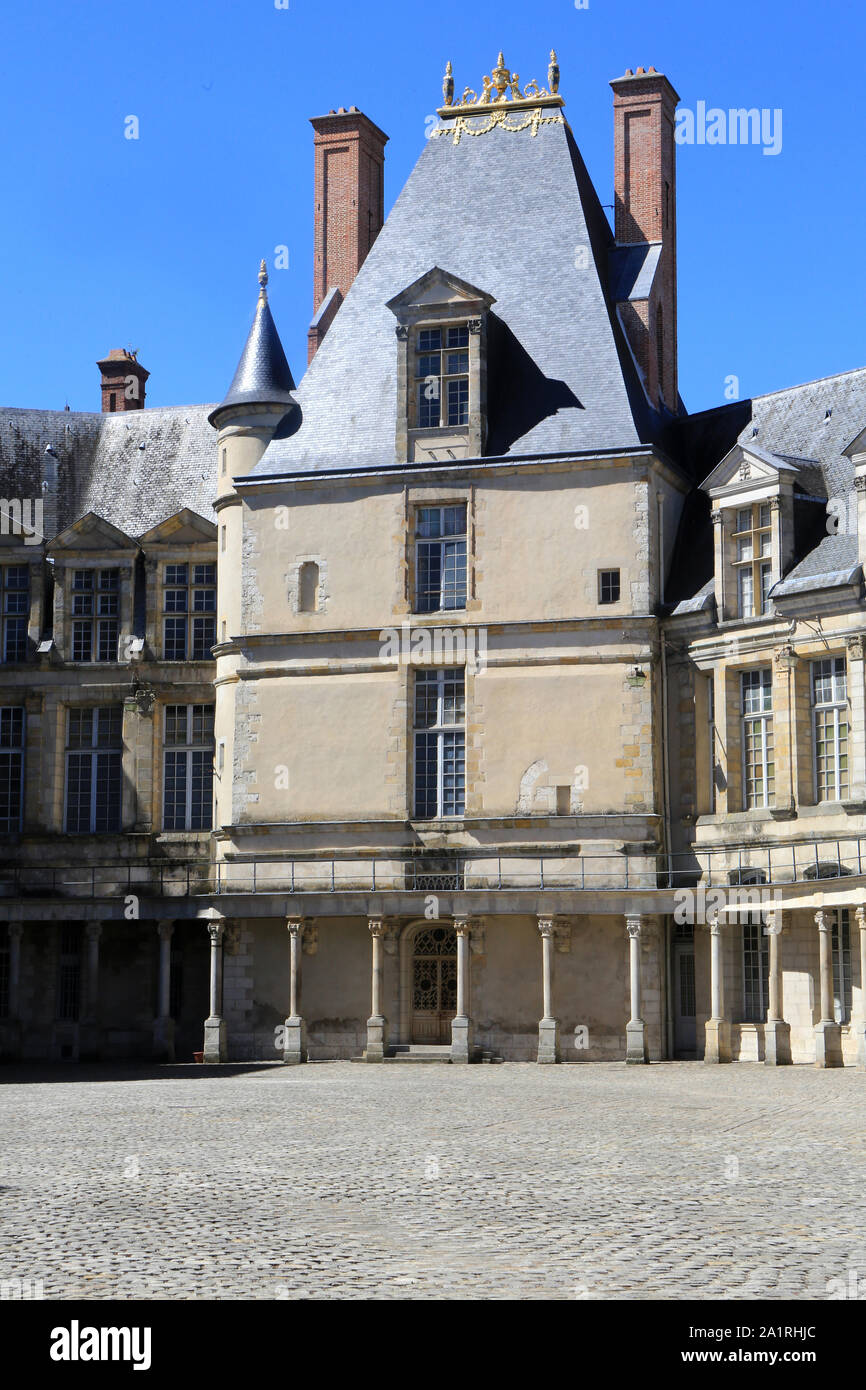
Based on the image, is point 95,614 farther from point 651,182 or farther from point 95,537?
point 651,182

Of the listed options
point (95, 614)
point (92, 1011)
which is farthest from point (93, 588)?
point (92, 1011)

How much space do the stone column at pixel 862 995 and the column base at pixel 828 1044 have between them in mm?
335

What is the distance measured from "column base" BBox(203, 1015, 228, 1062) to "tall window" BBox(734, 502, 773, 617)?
11667mm

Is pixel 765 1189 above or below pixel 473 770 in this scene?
below

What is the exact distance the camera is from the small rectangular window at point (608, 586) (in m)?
32.2

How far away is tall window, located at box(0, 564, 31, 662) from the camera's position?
1462 inches

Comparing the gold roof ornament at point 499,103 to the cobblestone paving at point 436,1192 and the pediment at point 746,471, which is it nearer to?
the pediment at point 746,471

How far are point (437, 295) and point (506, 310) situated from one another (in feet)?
6.01

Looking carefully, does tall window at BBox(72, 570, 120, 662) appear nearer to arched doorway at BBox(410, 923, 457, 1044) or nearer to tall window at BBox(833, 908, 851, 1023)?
arched doorway at BBox(410, 923, 457, 1044)

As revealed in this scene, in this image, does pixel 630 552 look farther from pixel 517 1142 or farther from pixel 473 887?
pixel 517 1142

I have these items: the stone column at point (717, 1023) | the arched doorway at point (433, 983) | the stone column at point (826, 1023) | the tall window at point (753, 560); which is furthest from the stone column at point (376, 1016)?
the tall window at point (753, 560)
